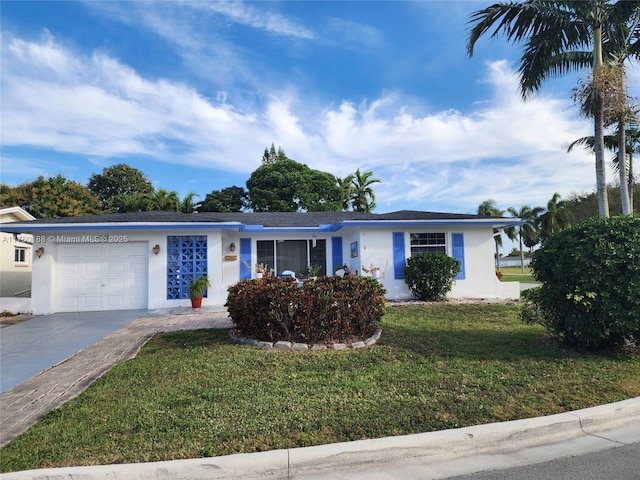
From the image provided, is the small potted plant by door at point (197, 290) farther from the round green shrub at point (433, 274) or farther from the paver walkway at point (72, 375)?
the round green shrub at point (433, 274)

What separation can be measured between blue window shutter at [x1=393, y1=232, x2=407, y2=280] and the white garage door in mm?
7845

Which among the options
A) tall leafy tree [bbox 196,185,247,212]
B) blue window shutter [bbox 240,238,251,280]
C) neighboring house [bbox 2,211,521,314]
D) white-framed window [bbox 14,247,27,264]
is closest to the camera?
neighboring house [bbox 2,211,521,314]

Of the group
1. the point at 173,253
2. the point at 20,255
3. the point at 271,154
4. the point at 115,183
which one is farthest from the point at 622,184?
the point at 115,183

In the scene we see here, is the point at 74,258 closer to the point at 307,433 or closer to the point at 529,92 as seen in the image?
the point at 307,433

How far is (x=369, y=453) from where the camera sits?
9.62 feet

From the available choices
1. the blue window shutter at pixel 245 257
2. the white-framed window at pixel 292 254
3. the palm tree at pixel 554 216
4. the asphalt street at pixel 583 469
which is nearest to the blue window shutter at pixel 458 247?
the white-framed window at pixel 292 254

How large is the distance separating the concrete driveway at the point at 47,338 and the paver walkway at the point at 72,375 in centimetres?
23

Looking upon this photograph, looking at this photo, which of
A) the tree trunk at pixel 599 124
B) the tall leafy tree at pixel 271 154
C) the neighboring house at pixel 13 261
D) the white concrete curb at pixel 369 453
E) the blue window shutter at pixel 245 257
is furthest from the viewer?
the tall leafy tree at pixel 271 154

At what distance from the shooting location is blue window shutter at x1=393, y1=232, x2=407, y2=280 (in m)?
12.3

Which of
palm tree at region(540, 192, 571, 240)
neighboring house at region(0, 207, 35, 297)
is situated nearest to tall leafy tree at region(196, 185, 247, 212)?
neighboring house at region(0, 207, 35, 297)

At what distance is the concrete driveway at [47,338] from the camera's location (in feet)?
18.1

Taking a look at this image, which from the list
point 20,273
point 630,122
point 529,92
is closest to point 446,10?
point 529,92

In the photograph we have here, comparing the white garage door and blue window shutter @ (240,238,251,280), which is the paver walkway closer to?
the white garage door

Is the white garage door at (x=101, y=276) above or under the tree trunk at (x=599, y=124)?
under
